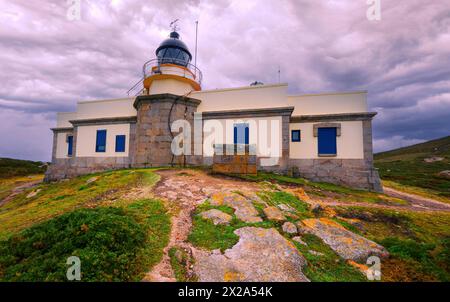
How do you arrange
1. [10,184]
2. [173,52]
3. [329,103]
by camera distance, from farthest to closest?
[10,184], [173,52], [329,103]

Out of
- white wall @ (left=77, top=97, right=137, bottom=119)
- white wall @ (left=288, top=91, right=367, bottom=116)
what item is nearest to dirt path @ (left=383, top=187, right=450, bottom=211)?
white wall @ (left=288, top=91, right=367, bottom=116)

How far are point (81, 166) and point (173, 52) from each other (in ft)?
44.6

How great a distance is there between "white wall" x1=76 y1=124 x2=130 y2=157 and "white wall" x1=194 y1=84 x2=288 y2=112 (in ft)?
22.9

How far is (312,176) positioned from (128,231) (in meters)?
13.3

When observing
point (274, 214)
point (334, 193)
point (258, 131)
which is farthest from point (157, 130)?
point (334, 193)

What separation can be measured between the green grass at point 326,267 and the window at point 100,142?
60.3ft

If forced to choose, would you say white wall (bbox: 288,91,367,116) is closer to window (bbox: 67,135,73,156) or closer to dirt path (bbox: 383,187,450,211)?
dirt path (bbox: 383,187,450,211)

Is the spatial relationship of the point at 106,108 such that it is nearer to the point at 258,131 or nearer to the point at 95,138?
the point at 95,138

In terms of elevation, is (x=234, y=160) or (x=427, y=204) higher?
(x=234, y=160)

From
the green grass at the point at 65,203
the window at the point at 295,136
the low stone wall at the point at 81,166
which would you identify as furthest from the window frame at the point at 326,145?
the low stone wall at the point at 81,166

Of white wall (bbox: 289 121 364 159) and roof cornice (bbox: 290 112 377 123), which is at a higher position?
roof cornice (bbox: 290 112 377 123)

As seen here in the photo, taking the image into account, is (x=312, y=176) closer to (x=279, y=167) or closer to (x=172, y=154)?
(x=279, y=167)

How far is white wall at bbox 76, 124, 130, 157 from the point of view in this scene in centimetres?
1780

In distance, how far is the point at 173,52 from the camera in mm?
19750
